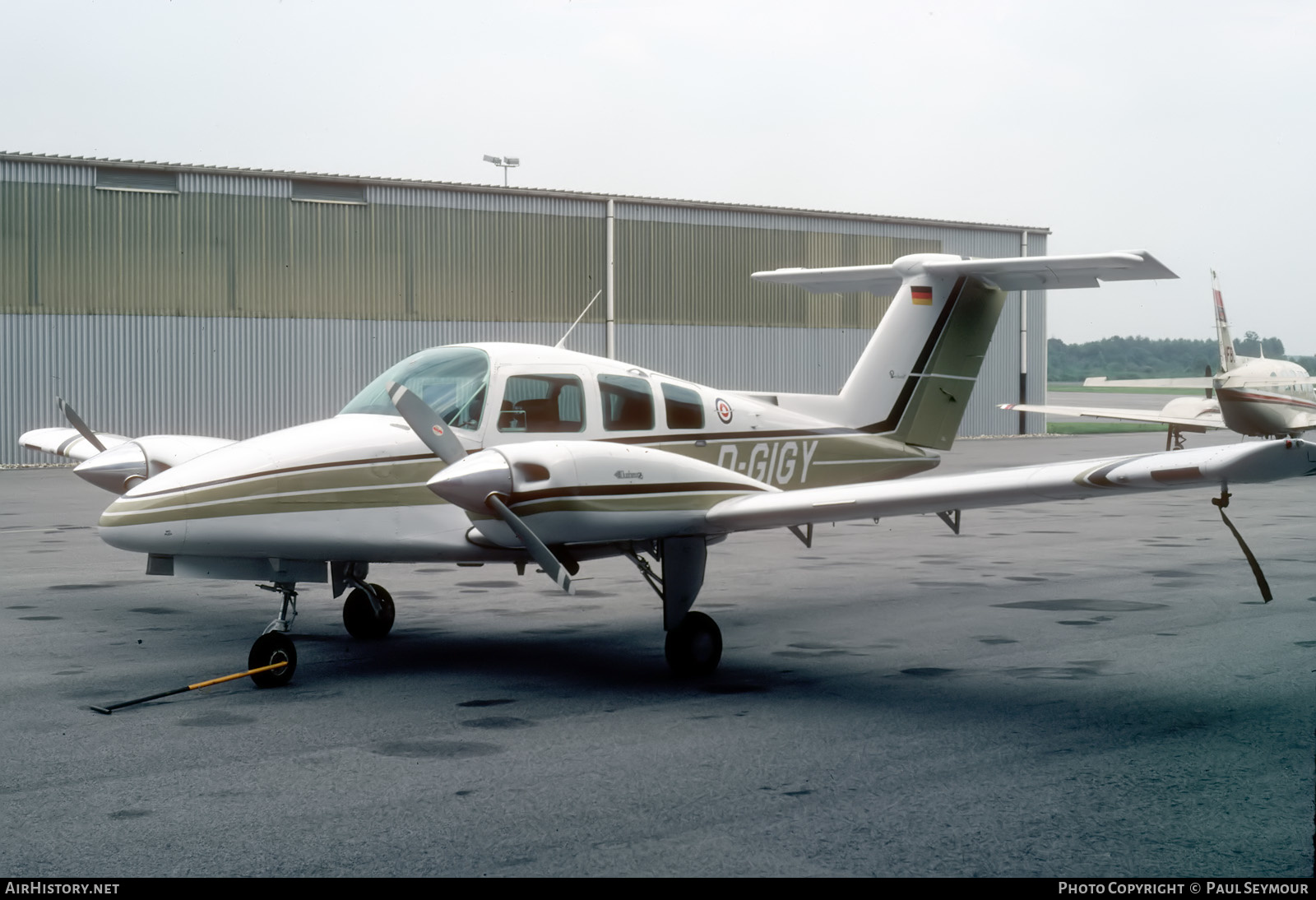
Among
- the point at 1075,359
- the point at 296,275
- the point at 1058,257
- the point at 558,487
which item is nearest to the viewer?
the point at 558,487

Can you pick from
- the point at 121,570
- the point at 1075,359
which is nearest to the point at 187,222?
the point at 121,570

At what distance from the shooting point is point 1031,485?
284 inches

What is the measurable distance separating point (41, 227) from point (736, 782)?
2841 centimetres

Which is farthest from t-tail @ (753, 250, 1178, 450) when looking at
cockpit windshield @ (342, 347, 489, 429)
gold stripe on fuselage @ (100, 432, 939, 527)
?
cockpit windshield @ (342, 347, 489, 429)

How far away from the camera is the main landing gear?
8.00 meters

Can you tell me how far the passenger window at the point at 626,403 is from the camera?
29.0ft

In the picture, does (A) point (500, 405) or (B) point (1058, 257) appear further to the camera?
(B) point (1058, 257)

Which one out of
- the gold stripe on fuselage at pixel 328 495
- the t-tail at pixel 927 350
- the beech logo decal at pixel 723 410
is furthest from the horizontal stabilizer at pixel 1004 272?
the gold stripe on fuselage at pixel 328 495

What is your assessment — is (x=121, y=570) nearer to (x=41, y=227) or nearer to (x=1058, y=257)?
(x=1058, y=257)

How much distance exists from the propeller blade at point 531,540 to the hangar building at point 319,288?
2168cm

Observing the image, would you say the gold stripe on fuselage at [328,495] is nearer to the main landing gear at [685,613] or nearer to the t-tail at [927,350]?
the main landing gear at [685,613]

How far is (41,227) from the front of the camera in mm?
28812

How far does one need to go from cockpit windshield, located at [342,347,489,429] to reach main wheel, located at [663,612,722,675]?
1993 millimetres

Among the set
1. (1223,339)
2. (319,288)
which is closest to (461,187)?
(319,288)
